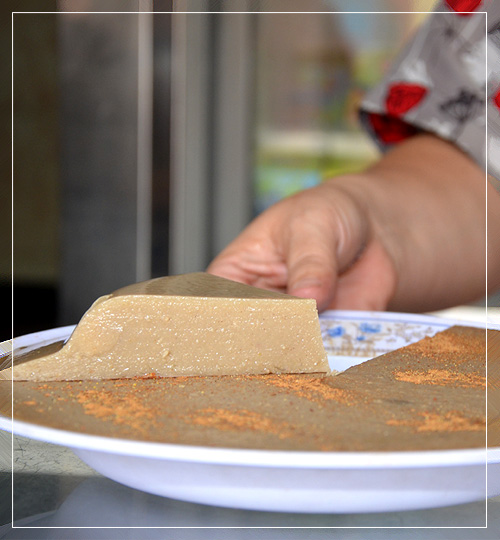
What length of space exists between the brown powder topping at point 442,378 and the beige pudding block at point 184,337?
0.36 feet

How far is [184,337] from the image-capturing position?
2.44 ft

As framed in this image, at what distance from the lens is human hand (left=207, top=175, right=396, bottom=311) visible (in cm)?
106

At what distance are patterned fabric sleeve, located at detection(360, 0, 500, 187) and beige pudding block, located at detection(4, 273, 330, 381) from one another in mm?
613

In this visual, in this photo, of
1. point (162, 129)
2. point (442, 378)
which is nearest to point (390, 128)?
point (442, 378)

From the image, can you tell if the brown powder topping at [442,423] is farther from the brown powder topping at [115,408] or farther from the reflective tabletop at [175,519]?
the brown powder topping at [115,408]

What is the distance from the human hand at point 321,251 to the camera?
41.9 inches

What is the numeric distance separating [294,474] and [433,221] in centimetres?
101

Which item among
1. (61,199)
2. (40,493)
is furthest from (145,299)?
(61,199)

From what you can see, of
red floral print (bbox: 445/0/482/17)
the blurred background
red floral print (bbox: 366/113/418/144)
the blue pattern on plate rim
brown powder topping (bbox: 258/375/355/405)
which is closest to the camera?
brown powder topping (bbox: 258/375/355/405)

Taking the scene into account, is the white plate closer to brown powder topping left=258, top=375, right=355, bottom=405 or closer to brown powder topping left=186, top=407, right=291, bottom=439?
brown powder topping left=186, top=407, right=291, bottom=439

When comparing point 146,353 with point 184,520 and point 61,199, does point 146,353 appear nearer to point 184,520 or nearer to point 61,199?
point 184,520

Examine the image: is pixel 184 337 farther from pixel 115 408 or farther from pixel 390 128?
pixel 390 128

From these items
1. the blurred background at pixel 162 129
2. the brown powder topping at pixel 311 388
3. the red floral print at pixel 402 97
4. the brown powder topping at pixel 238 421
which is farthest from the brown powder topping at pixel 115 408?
the blurred background at pixel 162 129

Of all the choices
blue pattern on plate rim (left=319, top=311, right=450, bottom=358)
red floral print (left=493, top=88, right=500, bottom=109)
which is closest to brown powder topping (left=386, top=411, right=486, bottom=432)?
blue pattern on plate rim (left=319, top=311, right=450, bottom=358)
